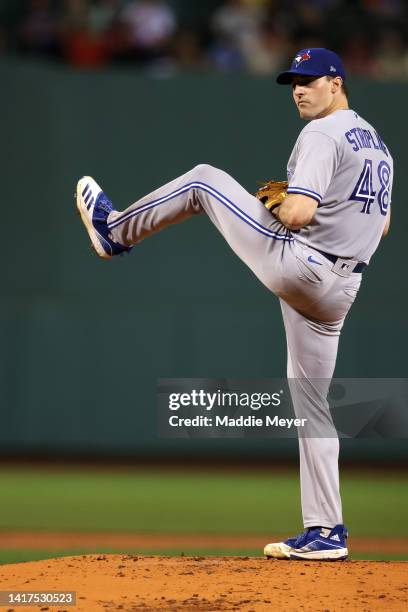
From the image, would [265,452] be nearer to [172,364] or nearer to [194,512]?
[172,364]

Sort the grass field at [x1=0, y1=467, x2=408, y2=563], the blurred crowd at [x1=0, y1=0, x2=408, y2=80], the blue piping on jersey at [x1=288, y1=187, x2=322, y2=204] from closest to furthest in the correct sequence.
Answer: the blue piping on jersey at [x1=288, y1=187, x2=322, y2=204] < the grass field at [x1=0, y1=467, x2=408, y2=563] < the blurred crowd at [x1=0, y1=0, x2=408, y2=80]

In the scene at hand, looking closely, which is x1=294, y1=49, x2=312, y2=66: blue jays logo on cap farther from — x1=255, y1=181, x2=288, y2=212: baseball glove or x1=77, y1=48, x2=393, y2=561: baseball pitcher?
x1=255, y1=181, x2=288, y2=212: baseball glove

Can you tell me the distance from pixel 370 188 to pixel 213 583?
1.51 m

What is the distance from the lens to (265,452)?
863cm

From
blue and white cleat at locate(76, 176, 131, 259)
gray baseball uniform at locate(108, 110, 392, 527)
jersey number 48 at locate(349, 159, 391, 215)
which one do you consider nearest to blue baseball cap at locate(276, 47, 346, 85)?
gray baseball uniform at locate(108, 110, 392, 527)

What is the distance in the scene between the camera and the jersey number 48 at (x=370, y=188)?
387 cm

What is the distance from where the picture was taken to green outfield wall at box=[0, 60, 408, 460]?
840cm

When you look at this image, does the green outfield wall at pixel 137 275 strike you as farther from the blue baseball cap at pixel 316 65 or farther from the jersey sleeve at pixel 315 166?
the jersey sleeve at pixel 315 166

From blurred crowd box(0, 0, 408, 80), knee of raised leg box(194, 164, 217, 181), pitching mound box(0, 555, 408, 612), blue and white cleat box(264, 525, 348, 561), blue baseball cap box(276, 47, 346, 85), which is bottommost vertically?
pitching mound box(0, 555, 408, 612)

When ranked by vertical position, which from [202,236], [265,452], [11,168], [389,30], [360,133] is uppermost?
[389,30]

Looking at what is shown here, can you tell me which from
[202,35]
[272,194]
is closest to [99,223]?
[272,194]

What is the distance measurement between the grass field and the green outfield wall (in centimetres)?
48

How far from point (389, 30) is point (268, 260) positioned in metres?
5.34

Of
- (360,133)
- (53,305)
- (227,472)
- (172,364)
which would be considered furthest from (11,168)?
(360,133)
